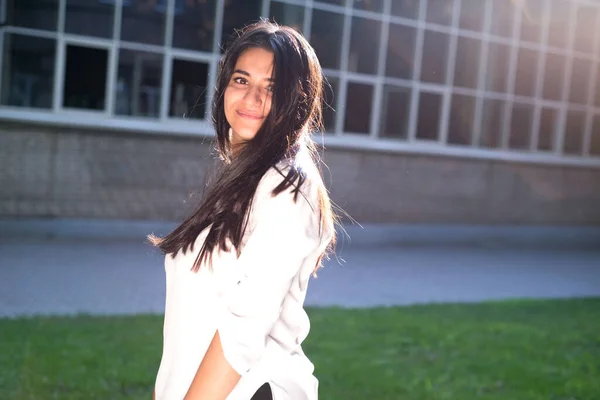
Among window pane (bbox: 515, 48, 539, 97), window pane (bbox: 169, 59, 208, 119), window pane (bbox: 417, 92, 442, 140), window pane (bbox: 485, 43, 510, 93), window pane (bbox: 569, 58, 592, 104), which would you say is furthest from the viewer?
window pane (bbox: 569, 58, 592, 104)

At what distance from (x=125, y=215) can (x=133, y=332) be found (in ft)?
18.2

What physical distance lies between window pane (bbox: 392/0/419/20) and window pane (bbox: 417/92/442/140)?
1.37 m

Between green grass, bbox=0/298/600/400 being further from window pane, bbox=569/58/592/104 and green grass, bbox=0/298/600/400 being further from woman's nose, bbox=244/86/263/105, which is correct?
window pane, bbox=569/58/592/104

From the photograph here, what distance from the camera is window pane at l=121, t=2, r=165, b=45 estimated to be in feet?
36.8

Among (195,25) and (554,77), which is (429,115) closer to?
(554,77)

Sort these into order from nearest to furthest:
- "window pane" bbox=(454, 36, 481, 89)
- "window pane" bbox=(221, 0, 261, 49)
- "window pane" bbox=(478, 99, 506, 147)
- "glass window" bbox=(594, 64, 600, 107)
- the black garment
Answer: the black garment
"window pane" bbox=(221, 0, 261, 49)
"window pane" bbox=(454, 36, 481, 89)
"window pane" bbox=(478, 99, 506, 147)
"glass window" bbox=(594, 64, 600, 107)

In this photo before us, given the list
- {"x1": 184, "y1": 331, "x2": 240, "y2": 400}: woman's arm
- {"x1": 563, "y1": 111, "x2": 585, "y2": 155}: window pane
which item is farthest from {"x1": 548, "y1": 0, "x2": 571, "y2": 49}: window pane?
{"x1": 184, "y1": 331, "x2": 240, "y2": 400}: woman's arm

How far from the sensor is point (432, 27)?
550 inches

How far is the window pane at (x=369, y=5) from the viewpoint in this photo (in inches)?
518

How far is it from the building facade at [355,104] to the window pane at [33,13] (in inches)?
0.7

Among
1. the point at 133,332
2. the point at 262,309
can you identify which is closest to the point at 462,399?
the point at 133,332

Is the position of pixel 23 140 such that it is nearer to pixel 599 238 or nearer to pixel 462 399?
pixel 462 399

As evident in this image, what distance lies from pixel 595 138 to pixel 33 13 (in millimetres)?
11024

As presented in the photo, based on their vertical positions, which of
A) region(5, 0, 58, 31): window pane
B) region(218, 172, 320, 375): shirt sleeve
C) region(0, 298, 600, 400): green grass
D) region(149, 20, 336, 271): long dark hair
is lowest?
region(0, 298, 600, 400): green grass
